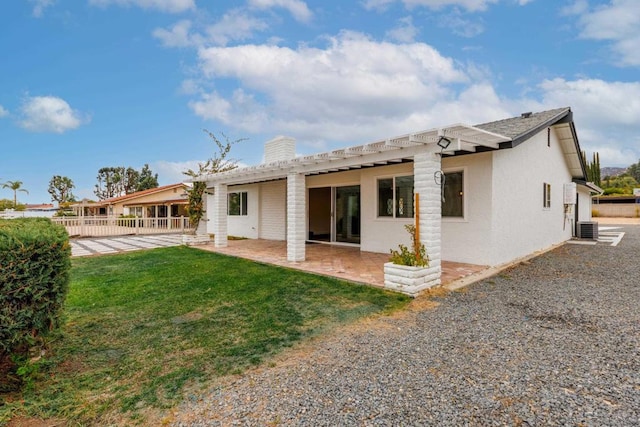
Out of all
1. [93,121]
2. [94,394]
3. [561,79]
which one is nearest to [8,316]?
[94,394]

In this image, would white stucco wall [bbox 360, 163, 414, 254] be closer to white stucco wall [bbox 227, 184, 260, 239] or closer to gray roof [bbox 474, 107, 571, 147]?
gray roof [bbox 474, 107, 571, 147]

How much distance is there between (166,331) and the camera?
434cm

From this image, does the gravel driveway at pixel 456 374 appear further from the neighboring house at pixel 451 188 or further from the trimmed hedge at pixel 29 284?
the neighboring house at pixel 451 188

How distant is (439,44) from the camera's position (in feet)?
39.5

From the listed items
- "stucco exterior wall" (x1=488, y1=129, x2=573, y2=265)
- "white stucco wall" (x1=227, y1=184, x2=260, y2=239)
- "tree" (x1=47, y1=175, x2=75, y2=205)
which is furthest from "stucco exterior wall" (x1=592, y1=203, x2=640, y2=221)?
"tree" (x1=47, y1=175, x2=75, y2=205)

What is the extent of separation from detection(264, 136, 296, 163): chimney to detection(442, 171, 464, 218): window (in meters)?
8.59

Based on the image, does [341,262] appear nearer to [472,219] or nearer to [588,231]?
[472,219]

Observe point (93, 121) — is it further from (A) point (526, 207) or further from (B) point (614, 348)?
(B) point (614, 348)

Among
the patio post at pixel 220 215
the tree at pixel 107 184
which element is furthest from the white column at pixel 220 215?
the tree at pixel 107 184

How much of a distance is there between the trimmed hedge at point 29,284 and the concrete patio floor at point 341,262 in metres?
4.99

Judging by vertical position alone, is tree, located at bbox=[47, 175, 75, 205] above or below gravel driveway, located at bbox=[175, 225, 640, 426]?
above

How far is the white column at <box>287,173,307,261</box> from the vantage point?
30.5 ft

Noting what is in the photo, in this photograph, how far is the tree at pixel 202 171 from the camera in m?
14.1

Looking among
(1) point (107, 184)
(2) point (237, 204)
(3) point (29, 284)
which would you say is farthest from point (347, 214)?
(1) point (107, 184)
